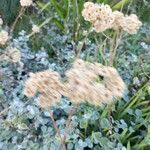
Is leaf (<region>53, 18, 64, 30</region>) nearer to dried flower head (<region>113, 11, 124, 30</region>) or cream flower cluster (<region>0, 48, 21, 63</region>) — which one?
cream flower cluster (<region>0, 48, 21, 63</region>)

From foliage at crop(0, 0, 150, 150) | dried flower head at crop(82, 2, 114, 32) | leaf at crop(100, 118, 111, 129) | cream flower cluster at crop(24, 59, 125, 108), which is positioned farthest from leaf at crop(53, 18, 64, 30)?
cream flower cluster at crop(24, 59, 125, 108)

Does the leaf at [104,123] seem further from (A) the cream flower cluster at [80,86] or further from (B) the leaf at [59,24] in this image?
(B) the leaf at [59,24]

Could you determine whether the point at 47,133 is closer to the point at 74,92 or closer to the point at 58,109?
the point at 58,109

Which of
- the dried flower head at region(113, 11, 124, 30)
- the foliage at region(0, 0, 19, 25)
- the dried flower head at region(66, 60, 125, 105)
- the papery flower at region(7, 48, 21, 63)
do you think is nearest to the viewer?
the dried flower head at region(66, 60, 125, 105)

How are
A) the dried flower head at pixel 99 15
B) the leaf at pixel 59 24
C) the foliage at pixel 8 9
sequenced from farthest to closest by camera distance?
the foliage at pixel 8 9
the leaf at pixel 59 24
the dried flower head at pixel 99 15

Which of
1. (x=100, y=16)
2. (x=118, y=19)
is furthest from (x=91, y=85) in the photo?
(x=118, y=19)

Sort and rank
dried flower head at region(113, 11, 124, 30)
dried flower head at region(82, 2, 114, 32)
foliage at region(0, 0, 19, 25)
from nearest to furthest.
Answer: dried flower head at region(82, 2, 114, 32) → dried flower head at region(113, 11, 124, 30) → foliage at region(0, 0, 19, 25)

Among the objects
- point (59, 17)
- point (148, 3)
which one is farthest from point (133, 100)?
point (148, 3)

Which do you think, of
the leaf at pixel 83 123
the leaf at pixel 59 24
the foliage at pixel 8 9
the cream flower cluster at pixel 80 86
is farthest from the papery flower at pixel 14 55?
the foliage at pixel 8 9
